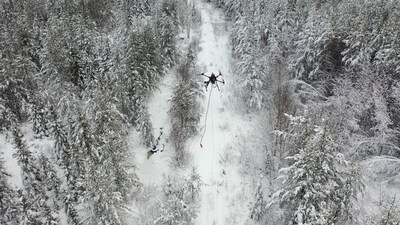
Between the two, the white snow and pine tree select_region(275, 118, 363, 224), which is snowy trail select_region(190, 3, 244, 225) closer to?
pine tree select_region(275, 118, 363, 224)

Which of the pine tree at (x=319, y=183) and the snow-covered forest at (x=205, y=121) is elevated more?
the snow-covered forest at (x=205, y=121)

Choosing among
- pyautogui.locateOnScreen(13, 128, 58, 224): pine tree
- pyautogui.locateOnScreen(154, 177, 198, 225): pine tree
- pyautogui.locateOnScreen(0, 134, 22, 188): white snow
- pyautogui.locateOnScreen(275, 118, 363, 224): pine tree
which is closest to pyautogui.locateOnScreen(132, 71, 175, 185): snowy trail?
pyautogui.locateOnScreen(154, 177, 198, 225): pine tree

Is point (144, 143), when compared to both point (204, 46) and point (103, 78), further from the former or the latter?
point (204, 46)

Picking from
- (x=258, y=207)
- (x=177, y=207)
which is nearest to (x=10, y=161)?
(x=177, y=207)

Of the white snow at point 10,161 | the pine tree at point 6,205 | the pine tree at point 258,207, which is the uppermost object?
the white snow at point 10,161

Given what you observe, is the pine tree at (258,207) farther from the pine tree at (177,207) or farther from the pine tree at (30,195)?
the pine tree at (30,195)

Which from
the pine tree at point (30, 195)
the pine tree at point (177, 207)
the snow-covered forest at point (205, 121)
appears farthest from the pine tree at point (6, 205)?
the pine tree at point (177, 207)

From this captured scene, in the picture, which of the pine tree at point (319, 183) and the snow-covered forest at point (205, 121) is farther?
the snow-covered forest at point (205, 121)
